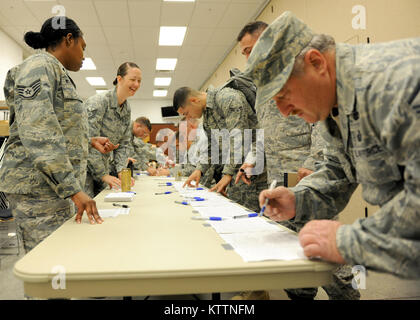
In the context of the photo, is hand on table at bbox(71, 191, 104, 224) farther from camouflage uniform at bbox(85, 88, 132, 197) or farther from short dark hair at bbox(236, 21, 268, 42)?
short dark hair at bbox(236, 21, 268, 42)

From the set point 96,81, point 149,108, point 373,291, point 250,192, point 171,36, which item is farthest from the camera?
point 149,108

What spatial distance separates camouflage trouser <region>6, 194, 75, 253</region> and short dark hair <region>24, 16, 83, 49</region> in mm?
689

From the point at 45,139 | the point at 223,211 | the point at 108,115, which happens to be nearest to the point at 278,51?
the point at 223,211

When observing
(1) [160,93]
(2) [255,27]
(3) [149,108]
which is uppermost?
(1) [160,93]

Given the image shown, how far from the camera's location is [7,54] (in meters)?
5.70

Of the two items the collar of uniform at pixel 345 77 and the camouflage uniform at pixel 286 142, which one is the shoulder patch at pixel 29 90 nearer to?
the collar of uniform at pixel 345 77

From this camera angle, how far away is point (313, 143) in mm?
1855

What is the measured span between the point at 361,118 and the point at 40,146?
1.07 m

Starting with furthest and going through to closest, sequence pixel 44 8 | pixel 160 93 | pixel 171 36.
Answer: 1. pixel 160 93
2. pixel 171 36
3. pixel 44 8

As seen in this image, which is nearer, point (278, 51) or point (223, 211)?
point (278, 51)

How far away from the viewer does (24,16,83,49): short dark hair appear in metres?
1.41

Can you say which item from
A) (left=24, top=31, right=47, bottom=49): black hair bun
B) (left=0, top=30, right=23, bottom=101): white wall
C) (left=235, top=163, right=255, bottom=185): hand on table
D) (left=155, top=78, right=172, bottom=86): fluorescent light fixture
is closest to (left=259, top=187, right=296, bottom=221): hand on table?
(left=235, top=163, right=255, bottom=185): hand on table

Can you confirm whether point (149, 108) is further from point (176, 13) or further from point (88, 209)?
point (88, 209)

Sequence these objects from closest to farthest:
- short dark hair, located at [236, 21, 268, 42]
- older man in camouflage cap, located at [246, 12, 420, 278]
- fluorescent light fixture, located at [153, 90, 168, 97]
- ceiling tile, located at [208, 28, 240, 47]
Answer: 1. older man in camouflage cap, located at [246, 12, 420, 278]
2. short dark hair, located at [236, 21, 268, 42]
3. ceiling tile, located at [208, 28, 240, 47]
4. fluorescent light fixture, located at [153, 90, 168, 97]
